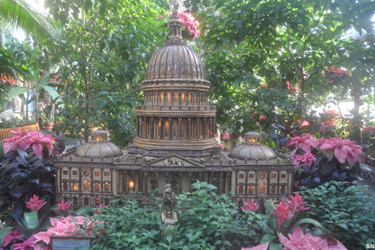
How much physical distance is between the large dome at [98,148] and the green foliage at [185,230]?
6.19 meters

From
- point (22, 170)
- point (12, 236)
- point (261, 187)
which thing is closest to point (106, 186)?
point (22, 170)

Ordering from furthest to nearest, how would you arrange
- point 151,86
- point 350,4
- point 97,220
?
point 151,86
point 350,4
point 97,220

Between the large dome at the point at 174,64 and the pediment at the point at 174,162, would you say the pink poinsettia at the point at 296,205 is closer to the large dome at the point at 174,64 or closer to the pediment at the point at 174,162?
the pediment at the point at 174,162

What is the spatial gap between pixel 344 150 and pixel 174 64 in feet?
35.8

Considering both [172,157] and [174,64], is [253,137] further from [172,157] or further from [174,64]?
[174,64]

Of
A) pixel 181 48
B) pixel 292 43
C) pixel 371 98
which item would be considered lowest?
pixel 371 98

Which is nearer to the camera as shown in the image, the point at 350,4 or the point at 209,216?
the point at 209,216

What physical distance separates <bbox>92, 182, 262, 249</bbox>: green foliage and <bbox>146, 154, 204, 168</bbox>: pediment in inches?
182

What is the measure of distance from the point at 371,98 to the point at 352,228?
15.2 meters

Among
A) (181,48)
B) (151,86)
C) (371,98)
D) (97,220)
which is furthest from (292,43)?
(97,220)

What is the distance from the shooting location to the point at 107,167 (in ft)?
53.8

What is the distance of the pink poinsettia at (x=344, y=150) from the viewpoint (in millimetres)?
13492

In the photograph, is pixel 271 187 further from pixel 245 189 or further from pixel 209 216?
pixel 209 216

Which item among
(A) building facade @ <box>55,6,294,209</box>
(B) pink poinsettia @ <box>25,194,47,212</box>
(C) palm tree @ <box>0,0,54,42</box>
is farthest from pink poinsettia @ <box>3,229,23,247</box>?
(C) palm tree @ <box>0,0,54,42</box>
